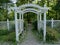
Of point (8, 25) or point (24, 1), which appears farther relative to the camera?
point (24, 1)

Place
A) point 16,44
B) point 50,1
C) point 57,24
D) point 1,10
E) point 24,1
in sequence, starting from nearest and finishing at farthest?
point 16,44, point 57,24, point 1,10, point 50,1, point 24,1

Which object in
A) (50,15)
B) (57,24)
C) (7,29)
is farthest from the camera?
(50,15)

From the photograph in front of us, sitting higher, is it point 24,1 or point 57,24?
point 24,1

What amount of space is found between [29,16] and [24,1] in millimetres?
3976

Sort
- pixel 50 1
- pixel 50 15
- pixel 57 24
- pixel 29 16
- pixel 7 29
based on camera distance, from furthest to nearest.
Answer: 1. pixel 29 16
2. pixel 50 1
3. pixel 50 15
4. pixel 57 24
5. pixel 7 29

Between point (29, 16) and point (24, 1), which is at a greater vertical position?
point (24, 1)

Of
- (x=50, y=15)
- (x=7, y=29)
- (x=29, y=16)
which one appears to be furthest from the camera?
(x=29, y=16)

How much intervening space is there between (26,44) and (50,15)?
13.1m

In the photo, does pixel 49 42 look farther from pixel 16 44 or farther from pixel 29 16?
pixel 29 16

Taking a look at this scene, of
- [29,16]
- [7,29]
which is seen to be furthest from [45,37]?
[29,16]

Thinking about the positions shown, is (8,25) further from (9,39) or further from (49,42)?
(49,42)

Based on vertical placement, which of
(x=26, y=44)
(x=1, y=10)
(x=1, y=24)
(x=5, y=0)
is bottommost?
(x=26, y=44)

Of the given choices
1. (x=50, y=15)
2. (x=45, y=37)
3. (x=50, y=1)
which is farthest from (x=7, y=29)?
(x=50, y=1)

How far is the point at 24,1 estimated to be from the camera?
82.8 feet
